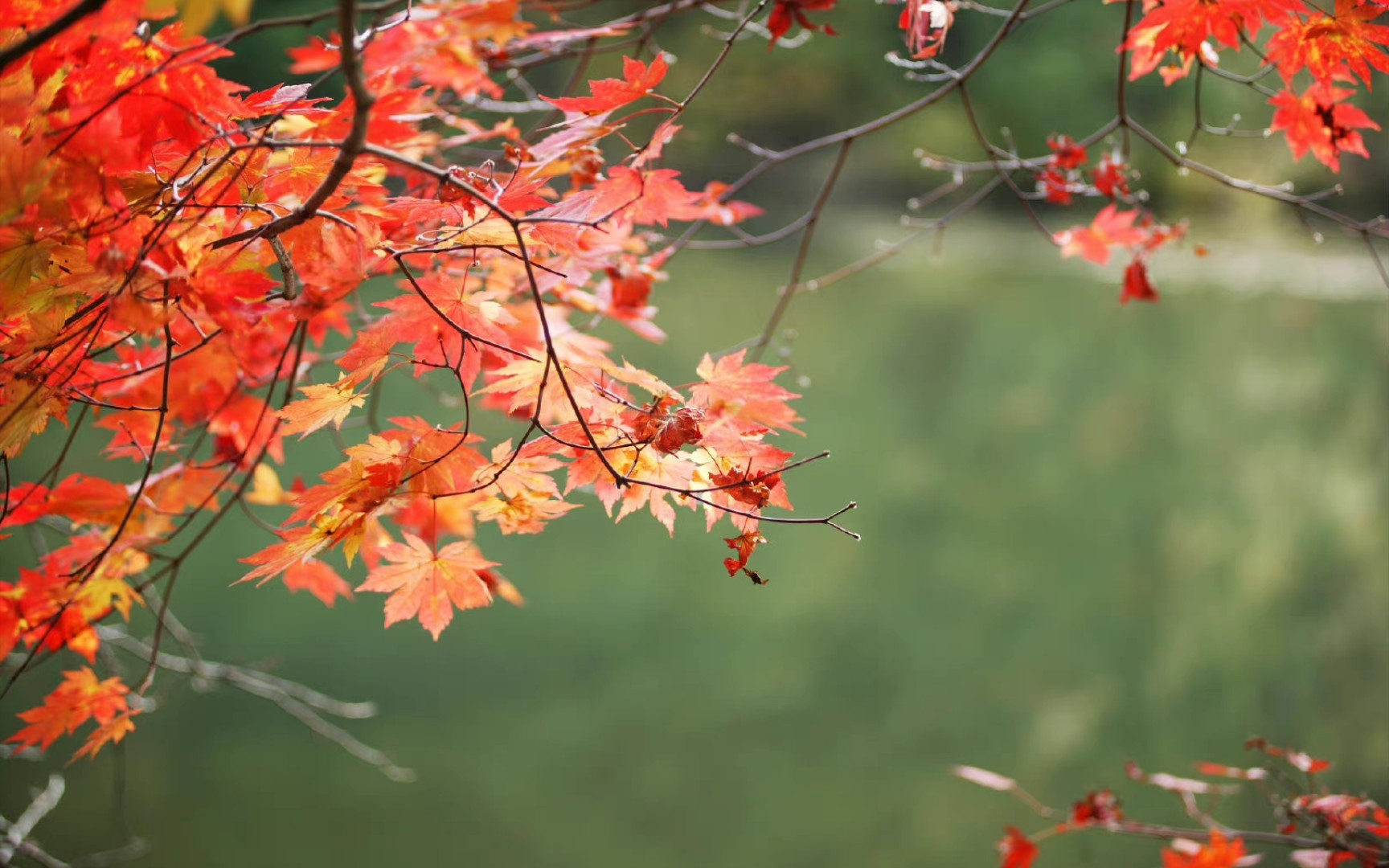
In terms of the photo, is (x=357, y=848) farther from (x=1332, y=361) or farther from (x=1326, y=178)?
(x=1326, y=178)

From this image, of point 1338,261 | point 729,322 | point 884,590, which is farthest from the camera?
point 1338,261

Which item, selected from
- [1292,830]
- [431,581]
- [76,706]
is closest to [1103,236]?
[1292,830]

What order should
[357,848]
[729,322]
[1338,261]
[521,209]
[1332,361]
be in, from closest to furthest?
[521,209] < [357,848] < [1332,361] < [729,322] < [1338,261]

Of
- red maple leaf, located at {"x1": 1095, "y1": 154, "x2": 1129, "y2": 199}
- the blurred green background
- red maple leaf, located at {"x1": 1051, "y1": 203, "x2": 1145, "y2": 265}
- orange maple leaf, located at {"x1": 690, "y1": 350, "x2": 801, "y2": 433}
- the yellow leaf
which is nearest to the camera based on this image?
the yellow leaf

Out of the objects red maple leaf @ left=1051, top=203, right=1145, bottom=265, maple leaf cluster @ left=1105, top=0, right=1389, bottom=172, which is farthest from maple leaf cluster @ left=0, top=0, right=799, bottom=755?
red maple leaf @ left=1051, top=203, right=1145, bottom=265

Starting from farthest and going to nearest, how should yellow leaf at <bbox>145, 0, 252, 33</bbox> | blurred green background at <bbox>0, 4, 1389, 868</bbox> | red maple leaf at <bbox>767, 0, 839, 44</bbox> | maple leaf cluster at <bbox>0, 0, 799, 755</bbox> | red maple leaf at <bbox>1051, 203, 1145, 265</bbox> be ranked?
blurred green background at <bbox>0, 4, 1389, 868</bbox> → red maple leaf at <bbox>1051, 203, 1145, 265</bbox> → red maple leaf at <bbox>767, 0, 839, 44</bbox> → maple leaf cluster at <bbox>0, 0, 799, 755</bbox> → yellow leaf at <bbox>145, 0, 252, 33</bbox>

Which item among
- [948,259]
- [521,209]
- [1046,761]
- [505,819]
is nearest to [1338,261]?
[948,259]

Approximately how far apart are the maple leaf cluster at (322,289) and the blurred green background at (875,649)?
627mm

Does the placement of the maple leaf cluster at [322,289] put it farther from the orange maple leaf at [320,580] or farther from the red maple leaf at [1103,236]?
the red maple leaf at [1103,236]

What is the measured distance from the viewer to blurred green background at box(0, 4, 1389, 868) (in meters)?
2.18

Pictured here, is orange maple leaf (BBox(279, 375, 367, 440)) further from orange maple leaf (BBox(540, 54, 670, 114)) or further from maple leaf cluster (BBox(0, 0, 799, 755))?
orange maple leaf (BBox(540, 54, 670, 114))

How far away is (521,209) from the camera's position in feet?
2.55

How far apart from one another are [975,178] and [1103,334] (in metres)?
3.85

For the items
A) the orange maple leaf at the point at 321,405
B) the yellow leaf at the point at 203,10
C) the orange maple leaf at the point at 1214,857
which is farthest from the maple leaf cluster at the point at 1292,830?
the yellow leaf at the point at 203,10
